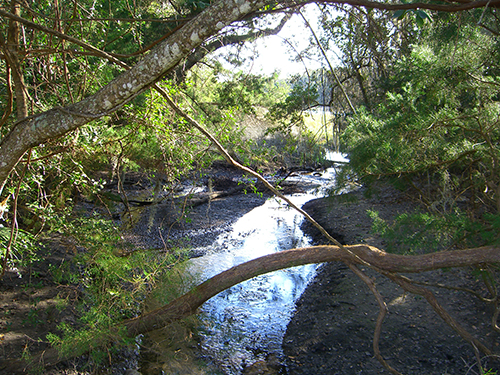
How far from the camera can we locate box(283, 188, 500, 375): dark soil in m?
4.32

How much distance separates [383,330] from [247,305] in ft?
7.74

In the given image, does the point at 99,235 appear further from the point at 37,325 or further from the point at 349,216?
the point at 349,216

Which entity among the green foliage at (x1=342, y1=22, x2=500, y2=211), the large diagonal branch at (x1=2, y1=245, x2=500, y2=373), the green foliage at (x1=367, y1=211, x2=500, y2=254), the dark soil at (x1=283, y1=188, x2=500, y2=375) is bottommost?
the dark soil at (x1=283, y1=188, x2=500, y2=375)

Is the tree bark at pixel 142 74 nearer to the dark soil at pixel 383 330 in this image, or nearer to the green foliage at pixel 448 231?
the green foliage at pixel 448 231

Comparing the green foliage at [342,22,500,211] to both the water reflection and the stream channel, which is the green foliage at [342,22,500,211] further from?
the water reflection

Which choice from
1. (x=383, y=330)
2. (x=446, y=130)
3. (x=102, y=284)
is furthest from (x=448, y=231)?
(x=102, y=284)

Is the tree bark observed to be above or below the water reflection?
above

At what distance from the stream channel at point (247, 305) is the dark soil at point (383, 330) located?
1.02 ft

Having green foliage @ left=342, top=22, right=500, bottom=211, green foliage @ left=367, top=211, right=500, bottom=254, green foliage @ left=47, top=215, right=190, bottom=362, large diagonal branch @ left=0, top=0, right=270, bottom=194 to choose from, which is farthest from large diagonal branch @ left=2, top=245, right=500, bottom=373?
large diagonal branch @ left=0, top=0, right=270, bottom=194

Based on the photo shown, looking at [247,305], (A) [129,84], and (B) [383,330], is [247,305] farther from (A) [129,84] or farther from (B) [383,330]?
(A) [129,84]

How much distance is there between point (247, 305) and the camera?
6320 millimetres

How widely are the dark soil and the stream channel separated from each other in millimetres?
312

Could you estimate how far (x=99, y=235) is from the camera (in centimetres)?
520

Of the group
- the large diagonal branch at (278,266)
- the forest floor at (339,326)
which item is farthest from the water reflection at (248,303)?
the large diagonal branch at (278,266)
